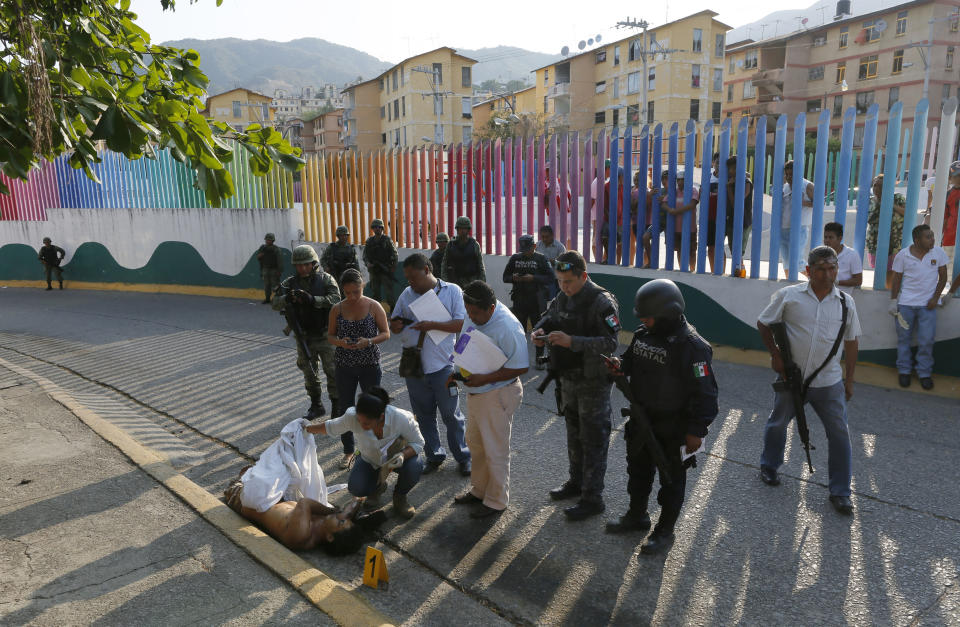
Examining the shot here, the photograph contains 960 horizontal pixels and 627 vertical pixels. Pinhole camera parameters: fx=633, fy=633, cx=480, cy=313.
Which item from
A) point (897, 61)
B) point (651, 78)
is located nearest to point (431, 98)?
point (651, 78)

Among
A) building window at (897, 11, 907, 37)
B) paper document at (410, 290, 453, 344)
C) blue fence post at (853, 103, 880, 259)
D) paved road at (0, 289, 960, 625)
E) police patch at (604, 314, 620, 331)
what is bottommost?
paved road at (0, 289, 960, 625)

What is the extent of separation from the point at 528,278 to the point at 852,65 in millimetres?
47720

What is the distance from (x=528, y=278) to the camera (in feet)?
26.8

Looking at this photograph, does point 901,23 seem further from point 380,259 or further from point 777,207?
point 380,259

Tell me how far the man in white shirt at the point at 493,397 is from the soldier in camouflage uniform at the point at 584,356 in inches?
7.8

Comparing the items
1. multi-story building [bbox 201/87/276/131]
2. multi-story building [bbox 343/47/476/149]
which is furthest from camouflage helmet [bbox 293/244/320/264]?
multi-story building [bbox 201/87/276/131]

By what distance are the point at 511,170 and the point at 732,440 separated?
20.5 ft

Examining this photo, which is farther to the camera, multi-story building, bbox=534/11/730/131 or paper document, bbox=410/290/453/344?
multi-story building, bbox=534/11/730/131

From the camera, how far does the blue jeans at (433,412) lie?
4.95 metres

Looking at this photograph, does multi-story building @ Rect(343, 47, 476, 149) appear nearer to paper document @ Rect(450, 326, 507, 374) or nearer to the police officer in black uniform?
paper document @ Rect(450, 326, 507, 374)

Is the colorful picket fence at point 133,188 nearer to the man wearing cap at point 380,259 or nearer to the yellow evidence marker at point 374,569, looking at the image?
the man wearing cap at point 380,259

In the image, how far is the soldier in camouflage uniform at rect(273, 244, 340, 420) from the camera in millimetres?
6016

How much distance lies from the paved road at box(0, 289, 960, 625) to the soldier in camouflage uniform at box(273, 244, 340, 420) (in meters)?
0.69

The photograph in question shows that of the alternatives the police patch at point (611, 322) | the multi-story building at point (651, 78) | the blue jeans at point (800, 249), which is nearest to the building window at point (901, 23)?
the multi-story building at point (651, 78)
